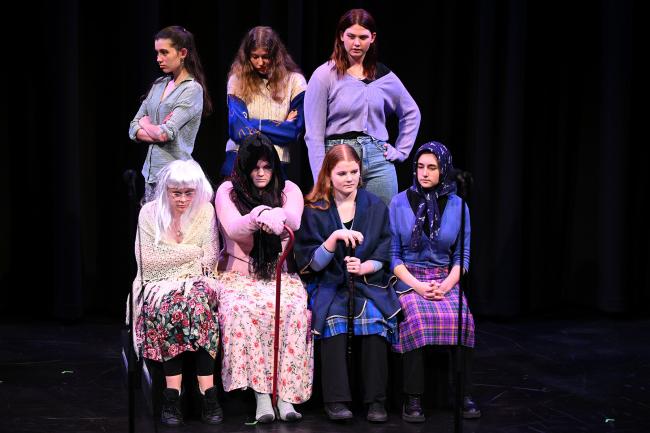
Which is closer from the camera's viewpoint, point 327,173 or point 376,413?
point 376,413

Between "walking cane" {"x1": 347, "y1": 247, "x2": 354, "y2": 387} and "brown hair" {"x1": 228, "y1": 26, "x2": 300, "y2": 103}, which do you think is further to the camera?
"brown hair" {"x1": 228, "y1": 26, "x2": 300, "y2": 103}

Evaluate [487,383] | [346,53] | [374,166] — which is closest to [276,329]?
[374,166]

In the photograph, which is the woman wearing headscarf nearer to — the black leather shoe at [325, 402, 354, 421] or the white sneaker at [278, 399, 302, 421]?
the black leather shoe at [325, 402, 354, 421]

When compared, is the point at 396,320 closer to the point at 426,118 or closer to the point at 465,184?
the point at 465,184

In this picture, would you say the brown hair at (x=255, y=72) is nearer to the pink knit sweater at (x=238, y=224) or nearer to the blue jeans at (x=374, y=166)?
the blue jeans at (x=374, y=166)

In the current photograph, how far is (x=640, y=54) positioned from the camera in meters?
6.21

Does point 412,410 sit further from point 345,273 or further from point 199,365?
point 199,365

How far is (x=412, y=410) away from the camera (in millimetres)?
4152

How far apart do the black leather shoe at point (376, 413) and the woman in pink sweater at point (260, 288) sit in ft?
0.91

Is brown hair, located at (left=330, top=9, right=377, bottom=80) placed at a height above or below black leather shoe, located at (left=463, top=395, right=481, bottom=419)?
above

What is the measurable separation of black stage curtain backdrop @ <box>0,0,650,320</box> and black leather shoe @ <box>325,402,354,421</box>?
1.98m

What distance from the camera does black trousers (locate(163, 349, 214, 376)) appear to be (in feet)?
13.3

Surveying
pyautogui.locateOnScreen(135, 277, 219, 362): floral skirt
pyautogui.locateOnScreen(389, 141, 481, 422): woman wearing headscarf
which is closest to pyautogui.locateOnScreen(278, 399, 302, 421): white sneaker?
pyautogui.locateOnScreen(135, 277, 219, 362): floral skirt

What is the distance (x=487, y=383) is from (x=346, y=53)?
5.68 ft
